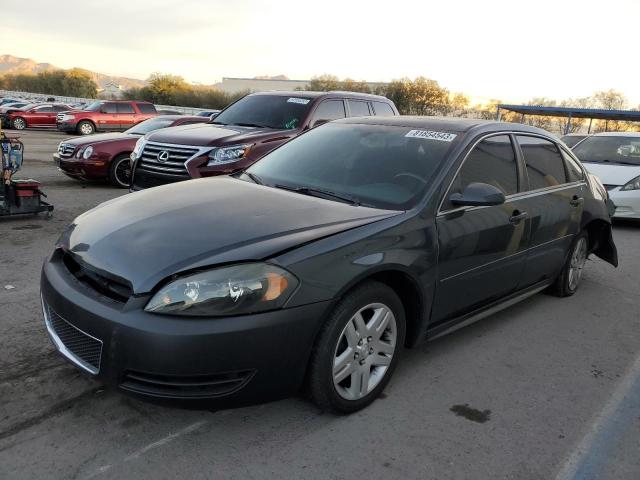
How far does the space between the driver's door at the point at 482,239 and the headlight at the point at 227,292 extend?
1.21 m

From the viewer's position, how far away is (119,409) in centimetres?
280

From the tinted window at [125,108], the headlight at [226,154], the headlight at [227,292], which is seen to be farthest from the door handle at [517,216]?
the tinted window at [125,108]

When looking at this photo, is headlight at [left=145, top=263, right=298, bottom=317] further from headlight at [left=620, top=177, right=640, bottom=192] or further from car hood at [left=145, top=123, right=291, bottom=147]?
headlight at [left=620, top=177, right=640, bottom=192]

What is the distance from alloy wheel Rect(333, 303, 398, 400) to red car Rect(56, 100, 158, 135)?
75.5ft

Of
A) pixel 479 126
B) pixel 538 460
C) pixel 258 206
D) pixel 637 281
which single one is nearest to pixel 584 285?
pixel 637 281

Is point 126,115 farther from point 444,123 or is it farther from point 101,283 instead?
point 101,283

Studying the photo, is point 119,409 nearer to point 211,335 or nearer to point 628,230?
point 211,335

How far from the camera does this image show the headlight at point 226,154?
6.79 meters

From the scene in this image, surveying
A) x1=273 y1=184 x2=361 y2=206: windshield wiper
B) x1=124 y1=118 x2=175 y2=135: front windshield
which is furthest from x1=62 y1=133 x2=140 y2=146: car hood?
x1=273 y1=184 x2=361 y2=206: windshield wiper

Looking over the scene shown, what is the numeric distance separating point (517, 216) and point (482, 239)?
515 mm

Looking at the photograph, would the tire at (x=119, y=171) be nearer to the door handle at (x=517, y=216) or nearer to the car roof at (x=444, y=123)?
the car roof at (x=444, y=123)

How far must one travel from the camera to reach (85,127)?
24203 millimetres

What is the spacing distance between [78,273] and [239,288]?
981 mm

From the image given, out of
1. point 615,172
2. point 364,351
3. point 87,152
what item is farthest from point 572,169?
point 87,152
